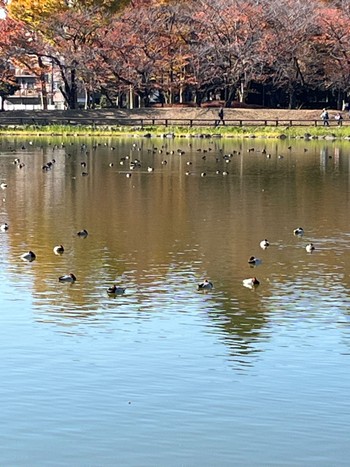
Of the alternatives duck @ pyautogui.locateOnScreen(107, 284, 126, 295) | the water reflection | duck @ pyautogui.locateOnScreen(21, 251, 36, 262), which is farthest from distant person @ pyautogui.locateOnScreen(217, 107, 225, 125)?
duck @ pyautogui.locateOnScreen(107, 284, 126, 295)

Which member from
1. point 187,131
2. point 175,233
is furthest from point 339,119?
point 175,233

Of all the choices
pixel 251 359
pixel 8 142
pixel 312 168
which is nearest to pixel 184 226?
pixel 251 359

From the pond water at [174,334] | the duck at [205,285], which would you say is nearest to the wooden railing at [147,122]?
the pond water at [174,334]

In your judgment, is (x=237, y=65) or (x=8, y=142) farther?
(x=237, y=65)

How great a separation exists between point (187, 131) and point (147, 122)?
10993mm

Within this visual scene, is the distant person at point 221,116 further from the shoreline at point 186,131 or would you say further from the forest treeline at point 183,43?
the forest treeline at point 183,43

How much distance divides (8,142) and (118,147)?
8899 mm

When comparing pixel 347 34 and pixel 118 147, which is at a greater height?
pixel 347 34

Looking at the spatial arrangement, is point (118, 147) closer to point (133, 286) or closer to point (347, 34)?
point (347, 34)

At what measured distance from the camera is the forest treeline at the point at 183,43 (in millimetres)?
86312

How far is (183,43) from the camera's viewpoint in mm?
90312

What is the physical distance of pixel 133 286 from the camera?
17.8 meters

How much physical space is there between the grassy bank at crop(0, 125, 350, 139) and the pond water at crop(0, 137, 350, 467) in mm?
38212

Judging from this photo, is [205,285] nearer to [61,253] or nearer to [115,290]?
[115,290]
